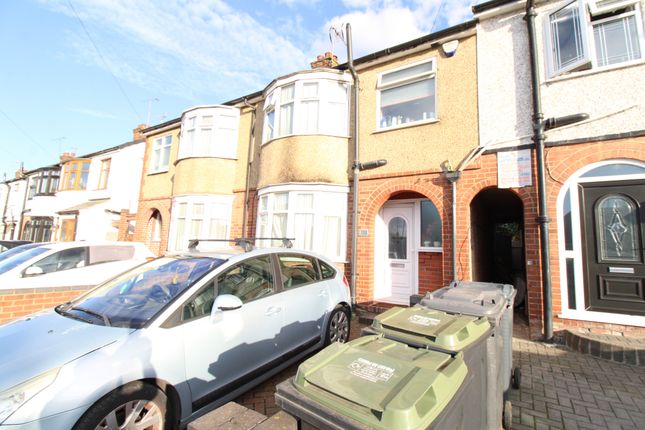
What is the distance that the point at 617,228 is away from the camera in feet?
16.3

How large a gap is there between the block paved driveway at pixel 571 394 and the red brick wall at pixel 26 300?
3.91 meters

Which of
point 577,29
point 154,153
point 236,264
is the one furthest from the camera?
point 154,153

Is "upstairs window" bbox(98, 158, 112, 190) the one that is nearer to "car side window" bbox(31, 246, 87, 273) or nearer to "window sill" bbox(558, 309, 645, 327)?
"car side window" bbox(31, 246, 87, 273)

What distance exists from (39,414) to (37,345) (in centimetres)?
59

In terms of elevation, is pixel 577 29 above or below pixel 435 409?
above

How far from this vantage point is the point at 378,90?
7.70 meters

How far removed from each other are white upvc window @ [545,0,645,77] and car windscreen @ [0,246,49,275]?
997cm

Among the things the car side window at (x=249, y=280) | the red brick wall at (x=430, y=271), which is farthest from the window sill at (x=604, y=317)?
the car side window at (x=249, y=280)

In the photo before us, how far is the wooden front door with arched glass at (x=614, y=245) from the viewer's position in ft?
15.7

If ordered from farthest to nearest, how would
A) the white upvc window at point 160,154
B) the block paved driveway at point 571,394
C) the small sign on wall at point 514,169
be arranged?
the white upvc window at point 160,154, the small sign on wall at point 514,169, the block paved driveway at point 571,394

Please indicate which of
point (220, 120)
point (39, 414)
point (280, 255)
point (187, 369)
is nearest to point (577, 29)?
point (280, 255)

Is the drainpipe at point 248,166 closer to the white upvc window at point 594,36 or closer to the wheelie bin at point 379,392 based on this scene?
the white upvc window at point 594,36

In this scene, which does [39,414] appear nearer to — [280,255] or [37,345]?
[37,345]

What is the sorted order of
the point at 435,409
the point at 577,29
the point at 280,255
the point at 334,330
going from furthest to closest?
1. the point at 577,29
2. the point at 334,330
3. the point at 280,255
4. the point at 435,409
